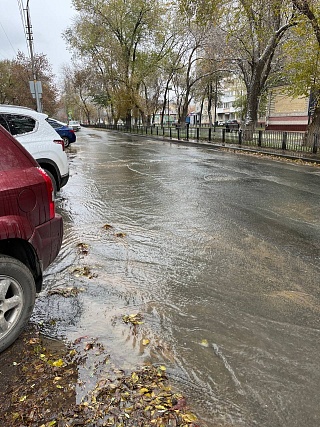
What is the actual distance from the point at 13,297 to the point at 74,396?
888 millimetres

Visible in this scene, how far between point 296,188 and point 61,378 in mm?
7899

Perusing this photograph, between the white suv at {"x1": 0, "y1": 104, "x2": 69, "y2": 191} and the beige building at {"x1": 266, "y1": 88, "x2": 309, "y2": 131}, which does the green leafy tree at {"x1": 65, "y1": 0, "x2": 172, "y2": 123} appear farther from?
the white suv at {"x1": 0, "y1": 104, "x2": 69, "y2": 191}

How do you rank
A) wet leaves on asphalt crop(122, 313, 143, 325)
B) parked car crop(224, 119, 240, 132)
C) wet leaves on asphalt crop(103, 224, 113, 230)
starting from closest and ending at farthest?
wet leaves on asphalt crop(122, 313, 143, 325), wet leaves on asphalt crop(103, 224, 113, 230), parked car crop(224, 119, 240, 132)

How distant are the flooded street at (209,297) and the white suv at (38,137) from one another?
859 millimetres

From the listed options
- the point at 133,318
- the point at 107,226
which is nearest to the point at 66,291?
the point at 133,318

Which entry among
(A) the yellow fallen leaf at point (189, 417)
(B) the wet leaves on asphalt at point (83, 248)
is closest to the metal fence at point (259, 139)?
(B) the wet leaves on asphalt at point (83, 248)

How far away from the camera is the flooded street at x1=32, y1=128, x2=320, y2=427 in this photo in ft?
7.63

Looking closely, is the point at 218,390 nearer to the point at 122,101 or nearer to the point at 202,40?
the point at 202,40

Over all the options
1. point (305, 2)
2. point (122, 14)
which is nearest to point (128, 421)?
point (305, 2)

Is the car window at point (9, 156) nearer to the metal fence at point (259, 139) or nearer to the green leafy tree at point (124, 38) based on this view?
the metal fence at point (259, 139)

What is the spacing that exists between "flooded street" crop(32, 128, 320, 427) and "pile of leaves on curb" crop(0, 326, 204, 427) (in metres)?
0.11

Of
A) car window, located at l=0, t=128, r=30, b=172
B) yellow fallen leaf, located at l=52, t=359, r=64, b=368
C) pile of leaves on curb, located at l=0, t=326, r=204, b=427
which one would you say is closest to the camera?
pile of leaves on curb, located at l=0, t=326, r=204, b=427

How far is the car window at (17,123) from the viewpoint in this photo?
620 centimetres

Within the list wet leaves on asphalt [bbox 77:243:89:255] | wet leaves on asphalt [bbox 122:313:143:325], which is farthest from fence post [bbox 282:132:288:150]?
wet leaves on asphalt [bbox 122:313:143:325]
